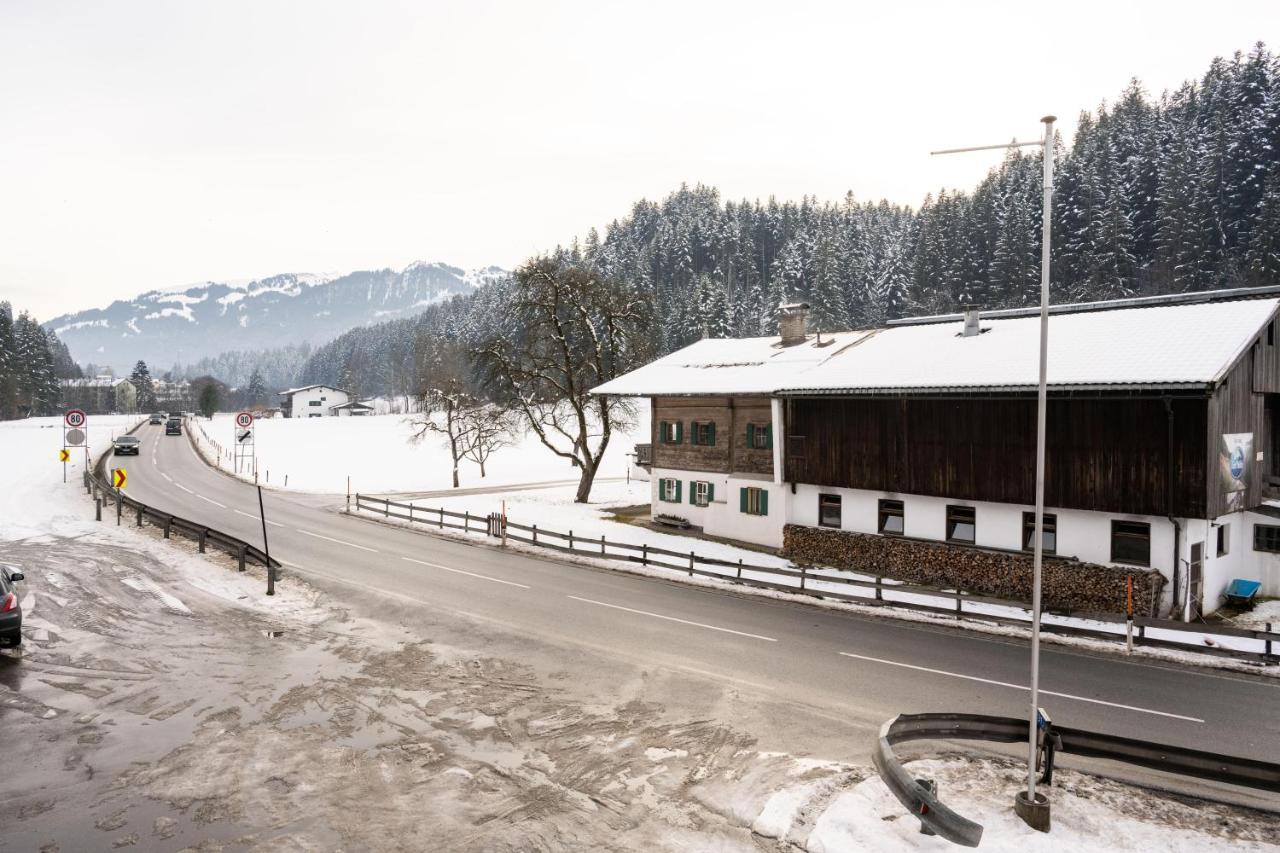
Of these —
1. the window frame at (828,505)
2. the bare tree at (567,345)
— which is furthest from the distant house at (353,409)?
the window frame at (828,505)

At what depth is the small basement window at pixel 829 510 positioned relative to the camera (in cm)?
2864

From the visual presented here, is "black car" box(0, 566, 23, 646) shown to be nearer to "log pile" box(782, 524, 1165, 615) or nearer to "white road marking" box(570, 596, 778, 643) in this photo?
"white road marking" box(570, 596, 778, 643)

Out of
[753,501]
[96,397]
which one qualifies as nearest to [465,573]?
[753,501]

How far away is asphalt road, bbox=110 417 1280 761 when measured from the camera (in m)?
14.0

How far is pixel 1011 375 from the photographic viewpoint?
22.9 meters

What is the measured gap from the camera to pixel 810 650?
1772 cm

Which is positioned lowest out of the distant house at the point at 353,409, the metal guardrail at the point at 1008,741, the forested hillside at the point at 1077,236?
the metal guardrail at the point at 1008,741

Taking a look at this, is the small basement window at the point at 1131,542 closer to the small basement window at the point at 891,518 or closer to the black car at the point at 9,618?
the small basement window at the point at 891,518

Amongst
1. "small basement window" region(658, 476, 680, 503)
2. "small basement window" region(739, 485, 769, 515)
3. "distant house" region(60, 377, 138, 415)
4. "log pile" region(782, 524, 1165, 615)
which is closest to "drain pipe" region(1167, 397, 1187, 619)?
"log pile" region(782, 524, 1165, 615)

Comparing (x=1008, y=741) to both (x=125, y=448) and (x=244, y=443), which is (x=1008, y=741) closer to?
(x=244, y=443)

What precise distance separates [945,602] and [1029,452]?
5.26m

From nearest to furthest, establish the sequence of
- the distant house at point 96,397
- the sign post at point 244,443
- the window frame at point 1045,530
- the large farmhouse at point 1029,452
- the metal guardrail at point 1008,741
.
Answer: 1. the metal guardrail at point 1008,741
2. the large farmhouse at point 1029,452
3. the window frame at point 1045,530
4. the sign post at point 244,443
5. the distant house at point 96,397

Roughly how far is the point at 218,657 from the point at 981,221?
105 meters

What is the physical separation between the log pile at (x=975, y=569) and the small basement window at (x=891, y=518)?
23.9 inches
